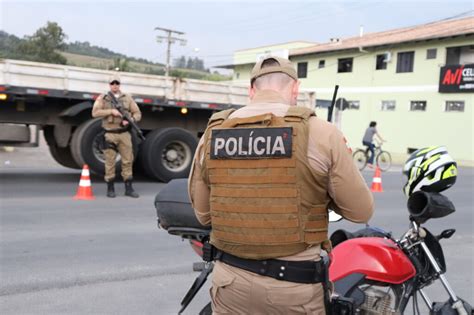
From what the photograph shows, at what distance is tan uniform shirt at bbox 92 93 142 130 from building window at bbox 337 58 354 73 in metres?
23.2

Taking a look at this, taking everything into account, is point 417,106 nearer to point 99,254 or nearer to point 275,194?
point 99,254

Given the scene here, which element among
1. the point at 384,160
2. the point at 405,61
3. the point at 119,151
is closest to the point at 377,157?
the point at 384,160

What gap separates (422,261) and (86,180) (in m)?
6.45

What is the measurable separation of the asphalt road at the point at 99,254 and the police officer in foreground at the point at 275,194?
2105 mm

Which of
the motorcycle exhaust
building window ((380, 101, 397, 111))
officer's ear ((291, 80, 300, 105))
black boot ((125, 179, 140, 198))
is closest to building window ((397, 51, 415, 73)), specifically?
building window ((380, 101, 397, 111))

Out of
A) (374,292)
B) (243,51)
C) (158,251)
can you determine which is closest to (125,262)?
(158,251)

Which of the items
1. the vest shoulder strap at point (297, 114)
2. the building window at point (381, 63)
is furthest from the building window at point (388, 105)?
the vest shoulder strap at point (297, 114)

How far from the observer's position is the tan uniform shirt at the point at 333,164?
1.92 metres

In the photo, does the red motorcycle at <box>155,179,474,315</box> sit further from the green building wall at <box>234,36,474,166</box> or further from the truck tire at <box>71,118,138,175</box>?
the green building wall at <box>234,36,474,166</box>

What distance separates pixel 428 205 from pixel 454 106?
23411 millimetres

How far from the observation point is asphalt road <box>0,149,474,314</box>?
4.07 m

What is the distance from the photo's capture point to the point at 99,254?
5.27 meters

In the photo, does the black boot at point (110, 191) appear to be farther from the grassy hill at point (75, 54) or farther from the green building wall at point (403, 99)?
the green building wall at point (403, 99)

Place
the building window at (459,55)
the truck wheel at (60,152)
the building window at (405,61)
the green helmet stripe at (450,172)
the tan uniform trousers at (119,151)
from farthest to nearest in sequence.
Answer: the building window at (405,61), the building window at (459,55), the truck wheel at (60,152), the tan uniform trousers at (119,151), the green helmet stripe at (450,172)
